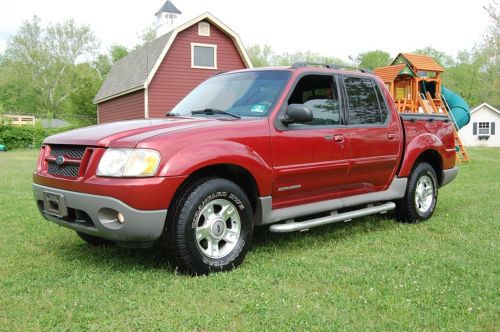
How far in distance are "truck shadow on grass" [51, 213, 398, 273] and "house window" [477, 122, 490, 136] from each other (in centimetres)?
4059

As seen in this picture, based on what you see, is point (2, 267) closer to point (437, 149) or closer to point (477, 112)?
point (437, 149)

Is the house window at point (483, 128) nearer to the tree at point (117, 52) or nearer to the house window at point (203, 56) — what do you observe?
the house window at point (203, 56)

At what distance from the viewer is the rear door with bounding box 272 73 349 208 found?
4703 millimetres

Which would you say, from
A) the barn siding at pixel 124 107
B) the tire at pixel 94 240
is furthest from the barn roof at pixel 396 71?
the tire at pixel 94 240

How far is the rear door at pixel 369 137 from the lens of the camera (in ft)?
17.8

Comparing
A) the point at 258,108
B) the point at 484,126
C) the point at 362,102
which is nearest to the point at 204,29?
the point at 362,102

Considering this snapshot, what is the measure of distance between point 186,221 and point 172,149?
57cm

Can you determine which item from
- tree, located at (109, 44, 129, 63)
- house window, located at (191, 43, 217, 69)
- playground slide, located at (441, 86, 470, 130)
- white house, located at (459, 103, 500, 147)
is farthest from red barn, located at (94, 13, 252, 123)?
tree, located at (109, 44, 129, 63)

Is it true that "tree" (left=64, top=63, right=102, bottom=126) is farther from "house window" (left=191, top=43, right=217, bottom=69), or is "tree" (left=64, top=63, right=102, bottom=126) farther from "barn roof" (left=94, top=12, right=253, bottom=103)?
"house window" (left=191, top=43, right=217, bottom=69)

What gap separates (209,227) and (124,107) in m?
23.6

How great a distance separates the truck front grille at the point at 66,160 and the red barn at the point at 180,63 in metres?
18.7

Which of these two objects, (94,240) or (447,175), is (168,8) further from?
(94,240)

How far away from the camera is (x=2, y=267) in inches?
174

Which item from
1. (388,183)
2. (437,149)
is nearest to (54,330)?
(388,183)
